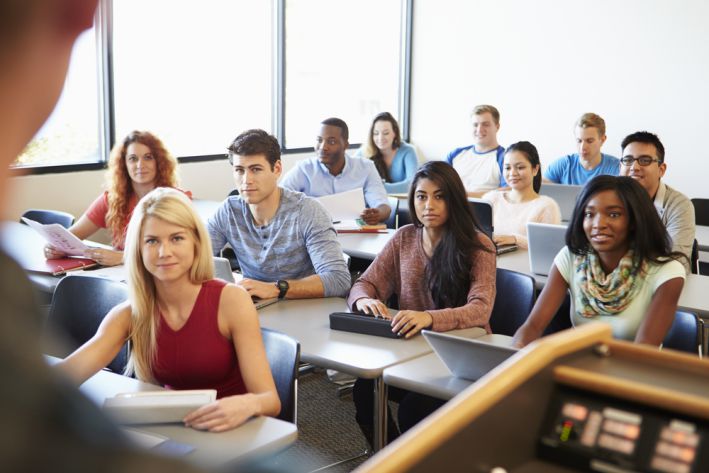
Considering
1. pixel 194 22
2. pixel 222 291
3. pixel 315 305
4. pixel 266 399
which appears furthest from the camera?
pixel 194 22

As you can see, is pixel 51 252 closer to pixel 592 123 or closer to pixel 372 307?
pixel 372 307

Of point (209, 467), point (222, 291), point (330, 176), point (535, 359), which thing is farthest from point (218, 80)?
point (209, 467)

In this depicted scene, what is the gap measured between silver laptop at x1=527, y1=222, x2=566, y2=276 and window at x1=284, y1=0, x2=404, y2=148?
3.64 meters

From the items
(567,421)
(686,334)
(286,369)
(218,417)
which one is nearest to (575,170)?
Answer: (686,334)

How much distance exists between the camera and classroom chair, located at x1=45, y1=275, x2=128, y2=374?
2.67 m

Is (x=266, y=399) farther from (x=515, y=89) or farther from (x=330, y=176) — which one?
(x=515, y=89)

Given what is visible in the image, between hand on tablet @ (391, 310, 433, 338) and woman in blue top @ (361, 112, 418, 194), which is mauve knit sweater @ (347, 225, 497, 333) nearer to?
hand on tablet @ (391, 310, 433, 338)

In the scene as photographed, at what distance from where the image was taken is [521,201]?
4266 mm

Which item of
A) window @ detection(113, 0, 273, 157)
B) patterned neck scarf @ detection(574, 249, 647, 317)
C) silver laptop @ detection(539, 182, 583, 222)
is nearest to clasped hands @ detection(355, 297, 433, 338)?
patterned neck scarf @ detection(574, 249, 647, 317)

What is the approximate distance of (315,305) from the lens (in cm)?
299

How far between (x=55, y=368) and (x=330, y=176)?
4.98m

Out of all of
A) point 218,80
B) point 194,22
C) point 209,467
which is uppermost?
point 194,22

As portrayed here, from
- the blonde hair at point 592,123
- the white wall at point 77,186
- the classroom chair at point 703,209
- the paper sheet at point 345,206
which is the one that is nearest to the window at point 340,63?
the white wall at point 77,186

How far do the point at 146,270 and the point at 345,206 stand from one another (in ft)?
7.95
